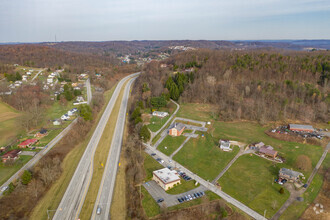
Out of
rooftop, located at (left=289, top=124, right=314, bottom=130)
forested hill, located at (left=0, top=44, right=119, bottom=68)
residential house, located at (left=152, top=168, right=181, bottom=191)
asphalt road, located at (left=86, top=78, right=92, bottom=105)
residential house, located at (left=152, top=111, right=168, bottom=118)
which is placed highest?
forested hill, located at (left=0, top=44, right=119, bottom=68)

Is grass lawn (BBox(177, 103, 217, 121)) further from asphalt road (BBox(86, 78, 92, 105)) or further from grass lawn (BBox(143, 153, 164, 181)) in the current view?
asphalt road (BBox(86, 78, 92, 105))

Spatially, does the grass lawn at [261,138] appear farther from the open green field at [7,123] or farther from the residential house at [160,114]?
the open green field at [7,123]

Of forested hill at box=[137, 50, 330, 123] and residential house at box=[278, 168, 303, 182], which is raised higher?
forested hill at box=[137, 50, 330, 123]

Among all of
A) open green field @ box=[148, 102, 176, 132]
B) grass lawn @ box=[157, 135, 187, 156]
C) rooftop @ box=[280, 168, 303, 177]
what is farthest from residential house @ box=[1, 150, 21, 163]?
rooftop @ box=[280, 168, 303, 177]

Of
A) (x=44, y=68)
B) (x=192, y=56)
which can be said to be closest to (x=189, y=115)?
(x=192, y=56)

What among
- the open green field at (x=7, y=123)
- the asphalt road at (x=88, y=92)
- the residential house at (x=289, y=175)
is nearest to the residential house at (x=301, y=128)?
the residential house at (x=289, y=175)

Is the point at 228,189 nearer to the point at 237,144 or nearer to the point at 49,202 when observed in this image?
the point at 237,144
